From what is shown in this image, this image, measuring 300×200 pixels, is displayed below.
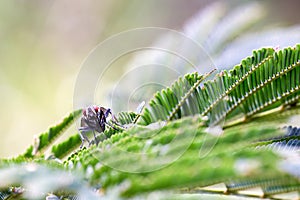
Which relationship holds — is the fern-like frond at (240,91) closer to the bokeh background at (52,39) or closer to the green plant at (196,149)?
the green plant at (196,149)

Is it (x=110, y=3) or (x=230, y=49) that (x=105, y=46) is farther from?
(x=110, y=3)

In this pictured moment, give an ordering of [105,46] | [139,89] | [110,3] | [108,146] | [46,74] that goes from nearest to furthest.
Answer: [108,146] < [105,46] < [139,89] < [46,74] < [110,3]

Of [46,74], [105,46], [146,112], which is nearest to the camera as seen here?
[146,112]

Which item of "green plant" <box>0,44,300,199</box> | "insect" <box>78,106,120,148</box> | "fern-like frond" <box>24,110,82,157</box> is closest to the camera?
"green plant" <box>0,44,300,199</box>

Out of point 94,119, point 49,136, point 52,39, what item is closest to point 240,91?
point 94,119

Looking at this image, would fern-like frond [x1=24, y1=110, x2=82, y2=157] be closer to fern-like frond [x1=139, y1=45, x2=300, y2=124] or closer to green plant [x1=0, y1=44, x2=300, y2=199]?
green plant [x1=0, y1=44, x2=300, y2=199]

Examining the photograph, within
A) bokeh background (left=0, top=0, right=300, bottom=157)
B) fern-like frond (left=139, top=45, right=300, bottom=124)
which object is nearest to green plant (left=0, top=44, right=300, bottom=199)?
fern-like frond (left=139, top=45, right=300, bottom=124)

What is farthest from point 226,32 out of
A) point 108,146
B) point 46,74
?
point 46,74
